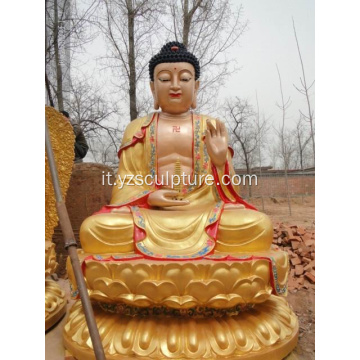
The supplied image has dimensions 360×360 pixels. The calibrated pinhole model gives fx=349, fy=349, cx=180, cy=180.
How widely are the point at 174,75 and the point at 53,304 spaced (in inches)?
66.2

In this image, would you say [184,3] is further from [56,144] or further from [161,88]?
[56,144]

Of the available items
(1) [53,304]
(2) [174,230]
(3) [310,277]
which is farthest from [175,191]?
(3) [310,277]

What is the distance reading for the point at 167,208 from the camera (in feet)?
7.25

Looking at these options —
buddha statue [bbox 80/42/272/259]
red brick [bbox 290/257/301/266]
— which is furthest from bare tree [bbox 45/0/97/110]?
red brick [bbox 290/257/301/266]

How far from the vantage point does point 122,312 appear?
178 cm

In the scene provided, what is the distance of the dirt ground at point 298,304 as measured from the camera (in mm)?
1860

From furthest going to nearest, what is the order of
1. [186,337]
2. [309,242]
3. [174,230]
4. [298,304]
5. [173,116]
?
1. [309,242]
2. [298,304]
3. [173,116]
4. [174,230]
5. [186,337]

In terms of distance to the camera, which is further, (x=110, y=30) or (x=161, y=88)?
(x=110, y=30)

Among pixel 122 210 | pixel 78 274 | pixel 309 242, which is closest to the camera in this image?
pixel 78 274

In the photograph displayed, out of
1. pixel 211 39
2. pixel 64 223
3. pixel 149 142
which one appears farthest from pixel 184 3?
pixel 64 223

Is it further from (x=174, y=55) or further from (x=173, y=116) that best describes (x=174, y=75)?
(x=173, y=116)

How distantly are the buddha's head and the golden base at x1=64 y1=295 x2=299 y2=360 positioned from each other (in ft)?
4.66

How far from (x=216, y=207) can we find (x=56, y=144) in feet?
3.99

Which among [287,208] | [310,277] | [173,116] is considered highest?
[173,116]
